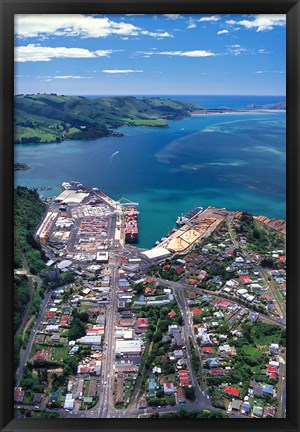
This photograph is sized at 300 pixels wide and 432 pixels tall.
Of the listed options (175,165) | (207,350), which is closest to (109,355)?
(207,350)

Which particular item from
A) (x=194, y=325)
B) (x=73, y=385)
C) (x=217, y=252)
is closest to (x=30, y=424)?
(x=73, y=385)

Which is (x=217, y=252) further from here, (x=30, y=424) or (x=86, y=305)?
(x=30, y=424)

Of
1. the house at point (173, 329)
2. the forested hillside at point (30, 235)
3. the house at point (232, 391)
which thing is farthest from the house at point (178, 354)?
the forested hillside at point (30, 235)

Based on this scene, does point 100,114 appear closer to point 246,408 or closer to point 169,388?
point 169,388

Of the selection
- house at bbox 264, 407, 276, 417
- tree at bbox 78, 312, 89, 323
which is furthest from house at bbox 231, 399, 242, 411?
Answer: tree at bbox 78, 312, 89, 323

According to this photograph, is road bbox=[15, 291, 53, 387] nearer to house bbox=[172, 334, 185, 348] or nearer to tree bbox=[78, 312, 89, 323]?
tree bbox=[78, 312, 89, 323]
